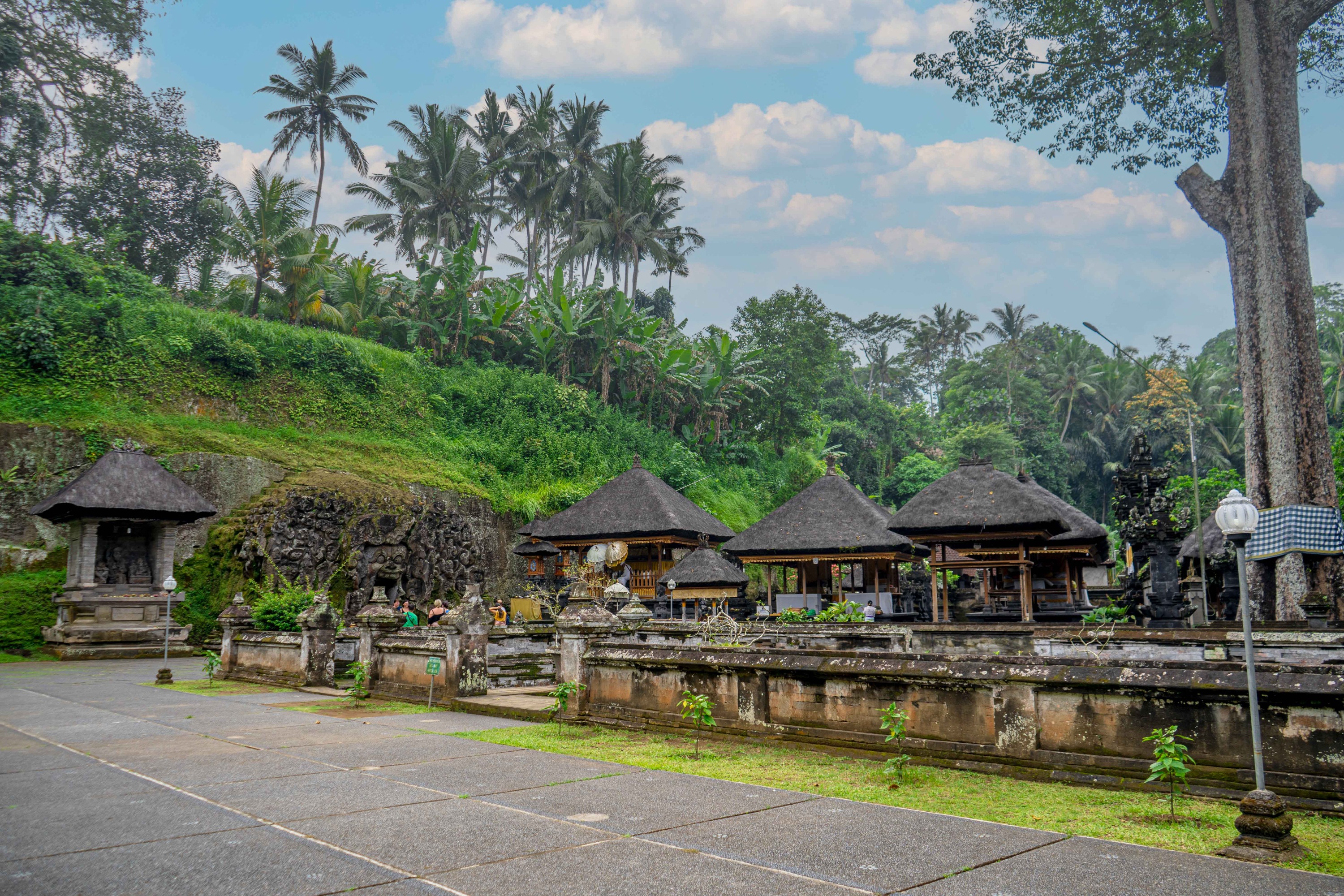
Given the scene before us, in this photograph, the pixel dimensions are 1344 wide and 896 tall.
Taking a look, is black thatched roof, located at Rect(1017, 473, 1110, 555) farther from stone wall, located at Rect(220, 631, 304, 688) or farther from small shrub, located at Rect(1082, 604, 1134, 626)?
stone wall, located at Rect(220, 631, 304, 688)

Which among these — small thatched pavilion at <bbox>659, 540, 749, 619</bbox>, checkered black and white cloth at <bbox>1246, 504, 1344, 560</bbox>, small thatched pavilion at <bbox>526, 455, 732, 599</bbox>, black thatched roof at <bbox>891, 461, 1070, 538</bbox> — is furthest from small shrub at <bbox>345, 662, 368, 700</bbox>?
checkered black and white cloth at <bbox>1246, 504, 1344, 560</bbox>

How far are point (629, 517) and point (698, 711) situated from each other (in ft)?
69.3

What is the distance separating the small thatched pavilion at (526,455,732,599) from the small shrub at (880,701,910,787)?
2059cm

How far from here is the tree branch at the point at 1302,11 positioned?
19250 mm

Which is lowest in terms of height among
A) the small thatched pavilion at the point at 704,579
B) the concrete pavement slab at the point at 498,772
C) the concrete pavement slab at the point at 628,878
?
the concrete pavement slab at the point at 498,772

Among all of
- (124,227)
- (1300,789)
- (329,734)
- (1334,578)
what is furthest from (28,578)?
(1334,578)

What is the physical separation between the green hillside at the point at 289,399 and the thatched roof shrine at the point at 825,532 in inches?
410

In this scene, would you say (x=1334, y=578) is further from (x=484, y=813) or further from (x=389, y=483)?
(x=389, y=483)

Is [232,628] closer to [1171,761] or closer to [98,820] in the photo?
[98,820]

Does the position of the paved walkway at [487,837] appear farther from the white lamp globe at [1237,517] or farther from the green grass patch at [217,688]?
the green grass patch at [217,688]

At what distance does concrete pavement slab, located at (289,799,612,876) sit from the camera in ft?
16.6

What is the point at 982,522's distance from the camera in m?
21.4

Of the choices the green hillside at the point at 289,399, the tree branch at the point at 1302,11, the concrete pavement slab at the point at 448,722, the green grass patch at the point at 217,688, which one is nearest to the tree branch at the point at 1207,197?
the tree branch at the point at 1302,11

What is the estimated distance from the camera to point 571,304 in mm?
45406
